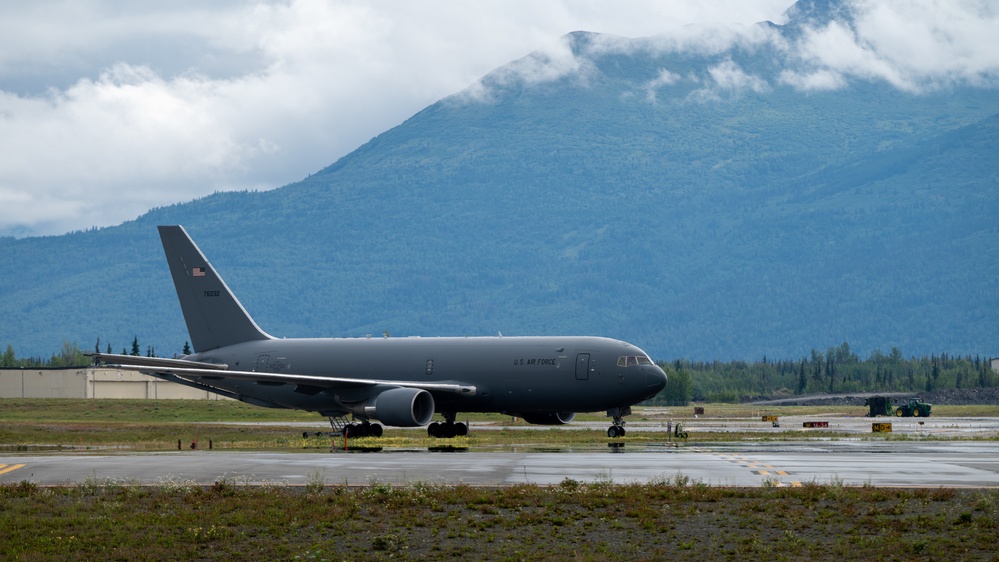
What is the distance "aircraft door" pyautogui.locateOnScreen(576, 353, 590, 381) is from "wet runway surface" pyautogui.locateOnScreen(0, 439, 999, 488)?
1323 cm

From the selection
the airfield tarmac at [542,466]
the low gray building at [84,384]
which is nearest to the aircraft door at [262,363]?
the airfield tarmac at [542,466]

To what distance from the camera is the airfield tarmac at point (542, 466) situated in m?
29.1

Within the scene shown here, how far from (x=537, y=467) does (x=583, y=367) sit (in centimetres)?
2360

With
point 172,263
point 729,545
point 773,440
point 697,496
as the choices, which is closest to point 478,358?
point 773,440

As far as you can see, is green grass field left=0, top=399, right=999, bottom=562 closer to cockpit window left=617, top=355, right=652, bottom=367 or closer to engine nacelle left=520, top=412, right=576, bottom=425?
cockpit window left=617, top=355, right=652, bottom=367

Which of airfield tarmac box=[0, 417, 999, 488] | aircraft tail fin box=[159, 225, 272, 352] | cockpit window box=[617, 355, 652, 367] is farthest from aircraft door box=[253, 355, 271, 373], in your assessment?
airfield tarmac box=[0, 417, 999, 488]

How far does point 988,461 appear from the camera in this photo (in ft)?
116

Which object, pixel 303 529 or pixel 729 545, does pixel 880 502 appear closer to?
pixel 729 545

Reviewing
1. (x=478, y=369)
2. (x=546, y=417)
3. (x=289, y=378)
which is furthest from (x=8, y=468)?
(x=546, y=417)

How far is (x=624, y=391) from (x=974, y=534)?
34.5 meters

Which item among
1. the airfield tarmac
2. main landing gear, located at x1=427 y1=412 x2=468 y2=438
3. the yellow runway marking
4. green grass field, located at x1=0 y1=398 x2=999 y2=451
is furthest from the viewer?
main landing gear, located at x1=427 y1=412 x2=468 y2=438

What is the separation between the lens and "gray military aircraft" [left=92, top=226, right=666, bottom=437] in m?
55.9

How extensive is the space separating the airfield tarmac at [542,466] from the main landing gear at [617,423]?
32.7ft

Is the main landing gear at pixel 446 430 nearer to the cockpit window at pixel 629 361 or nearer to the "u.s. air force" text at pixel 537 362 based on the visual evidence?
the "u.s. air force" text at pixel 537 362
